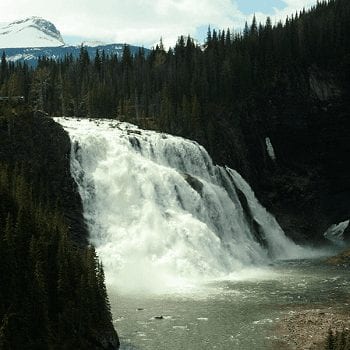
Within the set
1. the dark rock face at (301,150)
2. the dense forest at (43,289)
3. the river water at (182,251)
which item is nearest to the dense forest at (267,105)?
the dark rock face at (301,150)

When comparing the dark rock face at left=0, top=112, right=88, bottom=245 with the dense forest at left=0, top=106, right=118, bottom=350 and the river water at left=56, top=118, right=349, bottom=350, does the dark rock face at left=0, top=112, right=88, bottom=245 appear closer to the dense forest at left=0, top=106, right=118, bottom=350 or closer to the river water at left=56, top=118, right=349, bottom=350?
the river water at left=56, top=118, right=349, bottom=350

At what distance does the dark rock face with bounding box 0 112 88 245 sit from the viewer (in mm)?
54812

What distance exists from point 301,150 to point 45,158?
56269mm

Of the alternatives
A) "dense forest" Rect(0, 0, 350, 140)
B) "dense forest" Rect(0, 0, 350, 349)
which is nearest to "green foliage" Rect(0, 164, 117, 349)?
"dense forest" Rect(0, 0, 350, 349)

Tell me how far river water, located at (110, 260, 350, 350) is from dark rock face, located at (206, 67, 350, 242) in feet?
120

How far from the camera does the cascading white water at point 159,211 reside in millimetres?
54812

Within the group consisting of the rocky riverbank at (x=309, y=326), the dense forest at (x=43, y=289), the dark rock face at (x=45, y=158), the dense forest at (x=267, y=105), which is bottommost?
the rocky riverbank at (x=309, y=326)

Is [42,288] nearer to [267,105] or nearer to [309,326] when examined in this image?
[309,326]

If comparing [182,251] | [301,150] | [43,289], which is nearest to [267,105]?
[301,150]

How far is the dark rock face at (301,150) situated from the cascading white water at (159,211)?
17243 millimetres

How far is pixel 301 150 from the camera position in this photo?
10062cm

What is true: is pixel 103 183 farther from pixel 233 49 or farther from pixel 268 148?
pixel 233 49

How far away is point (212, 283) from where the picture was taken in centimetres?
5231

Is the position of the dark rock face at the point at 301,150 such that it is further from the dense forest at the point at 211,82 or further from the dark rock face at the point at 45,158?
the dark rock face at the point at 45,158
